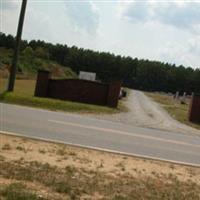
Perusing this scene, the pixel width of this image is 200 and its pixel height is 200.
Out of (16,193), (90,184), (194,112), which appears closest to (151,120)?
(194,112)

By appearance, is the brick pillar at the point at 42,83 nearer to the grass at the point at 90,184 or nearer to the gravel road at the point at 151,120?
the gravel road at the point at 151,120

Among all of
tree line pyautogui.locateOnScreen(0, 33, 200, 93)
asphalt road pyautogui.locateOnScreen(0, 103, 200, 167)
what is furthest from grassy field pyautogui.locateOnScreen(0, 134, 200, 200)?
tree line pyautogui.locateOnScreen(0, 33, 200, 93)

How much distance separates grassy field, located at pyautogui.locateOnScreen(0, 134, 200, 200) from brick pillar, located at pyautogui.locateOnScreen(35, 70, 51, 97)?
2020 centimetres

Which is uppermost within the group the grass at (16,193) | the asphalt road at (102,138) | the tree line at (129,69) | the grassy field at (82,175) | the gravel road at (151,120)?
the tree line at (129,69)

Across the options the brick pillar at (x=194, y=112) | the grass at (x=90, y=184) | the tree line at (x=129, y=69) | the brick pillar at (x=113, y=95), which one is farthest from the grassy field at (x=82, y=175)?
the tree line at (x=129, y=69)

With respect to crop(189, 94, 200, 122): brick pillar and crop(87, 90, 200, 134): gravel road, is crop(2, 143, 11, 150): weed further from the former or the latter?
crop(189, 94, 200, 122): brick pillar

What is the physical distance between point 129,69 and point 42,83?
119924 mm

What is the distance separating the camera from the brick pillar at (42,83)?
1325 inches

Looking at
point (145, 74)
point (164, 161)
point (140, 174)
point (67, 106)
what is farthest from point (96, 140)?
point (145, 74)

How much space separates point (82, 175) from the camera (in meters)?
9.88

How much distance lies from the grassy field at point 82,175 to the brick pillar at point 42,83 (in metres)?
20.2

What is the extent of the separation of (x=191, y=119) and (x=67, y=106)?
7712 mm

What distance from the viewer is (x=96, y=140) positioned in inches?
607

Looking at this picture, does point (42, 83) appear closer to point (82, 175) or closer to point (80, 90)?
point (80, 90)
